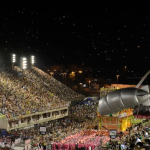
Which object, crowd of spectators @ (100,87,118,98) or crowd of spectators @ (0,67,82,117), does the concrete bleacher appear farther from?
crowd of spectators @ (100,87,118,98)

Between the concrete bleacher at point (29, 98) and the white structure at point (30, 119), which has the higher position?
the concrete bleacher at point (29, 98)

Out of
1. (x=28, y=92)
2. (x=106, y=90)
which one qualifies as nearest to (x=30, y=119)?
(x=28, y=92)

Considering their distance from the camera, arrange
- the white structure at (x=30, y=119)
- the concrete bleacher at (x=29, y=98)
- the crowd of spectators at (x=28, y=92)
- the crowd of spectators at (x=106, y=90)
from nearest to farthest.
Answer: the white structure at (x=30, y=119) < the concrete bleacher at (x=29, y=98) < the crowd of spectators at (x=28, y=92) < the crowd of spectators at (x=106, y=90)

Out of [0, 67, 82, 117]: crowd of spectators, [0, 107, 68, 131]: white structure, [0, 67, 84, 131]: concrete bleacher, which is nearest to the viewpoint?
[0, 107, 68, 131]: white structure

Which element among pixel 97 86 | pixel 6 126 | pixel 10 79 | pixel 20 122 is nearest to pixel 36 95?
pixel 10 79

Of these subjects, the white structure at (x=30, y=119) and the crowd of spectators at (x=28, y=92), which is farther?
the crowd of spectators at (x=28, y=92)

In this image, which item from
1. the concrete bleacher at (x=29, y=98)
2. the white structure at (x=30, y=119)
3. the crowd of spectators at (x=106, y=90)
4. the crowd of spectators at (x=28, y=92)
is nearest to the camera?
the white structure at (x=30, y=119)

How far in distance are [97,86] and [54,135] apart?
3867cm

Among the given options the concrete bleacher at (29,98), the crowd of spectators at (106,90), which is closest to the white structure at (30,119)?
the concrete bleacher at (29,98)

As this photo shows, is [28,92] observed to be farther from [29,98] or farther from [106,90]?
[106,90]

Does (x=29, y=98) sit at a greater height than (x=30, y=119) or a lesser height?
greater

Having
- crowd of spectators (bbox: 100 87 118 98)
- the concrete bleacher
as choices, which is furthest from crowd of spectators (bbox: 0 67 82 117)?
crowd of spectators (bbox: 100 87 118 98)

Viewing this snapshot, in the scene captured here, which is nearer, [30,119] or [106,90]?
[106,90]

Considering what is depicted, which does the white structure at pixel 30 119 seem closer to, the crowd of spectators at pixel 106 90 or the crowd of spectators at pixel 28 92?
the crowd of spectators at pixel 28 92
